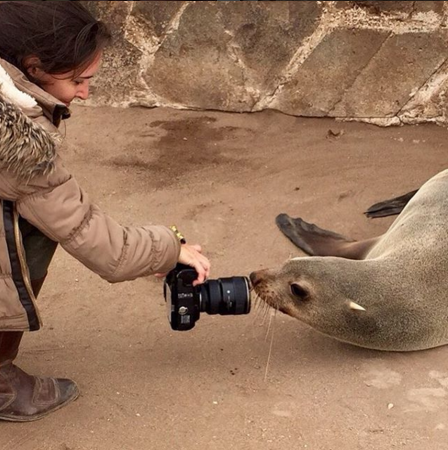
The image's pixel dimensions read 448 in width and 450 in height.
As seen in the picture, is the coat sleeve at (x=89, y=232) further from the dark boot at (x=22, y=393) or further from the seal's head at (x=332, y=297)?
the seal's head at (x=332, y=297)

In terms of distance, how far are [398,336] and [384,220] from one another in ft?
4.60

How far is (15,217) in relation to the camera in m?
3.15

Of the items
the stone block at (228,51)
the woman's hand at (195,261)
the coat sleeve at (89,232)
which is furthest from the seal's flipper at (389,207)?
the coat sleeve at (89,232)

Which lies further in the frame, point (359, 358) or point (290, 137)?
point (290, 137)

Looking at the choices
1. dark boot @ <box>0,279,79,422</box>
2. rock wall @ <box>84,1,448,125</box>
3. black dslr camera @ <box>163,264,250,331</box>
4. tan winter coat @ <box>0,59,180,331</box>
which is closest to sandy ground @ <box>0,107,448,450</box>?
dark boot @ <box>0,279,79,422</box>

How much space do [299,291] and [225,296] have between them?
805 millimetres

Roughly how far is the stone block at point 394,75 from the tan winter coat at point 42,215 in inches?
132

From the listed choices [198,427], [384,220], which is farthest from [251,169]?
[198,427]

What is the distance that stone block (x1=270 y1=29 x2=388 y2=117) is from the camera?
6.21 meters

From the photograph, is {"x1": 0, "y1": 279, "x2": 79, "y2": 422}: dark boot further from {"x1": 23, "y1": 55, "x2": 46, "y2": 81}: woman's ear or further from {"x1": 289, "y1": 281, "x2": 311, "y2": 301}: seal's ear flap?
{"x1": 289, "y1": 281, "x2": 311, "y2": 301}: seal's ear flap

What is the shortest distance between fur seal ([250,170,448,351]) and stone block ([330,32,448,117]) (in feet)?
6.46

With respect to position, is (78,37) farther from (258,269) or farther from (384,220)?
(384,220)

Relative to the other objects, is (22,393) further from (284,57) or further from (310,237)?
(284,57)

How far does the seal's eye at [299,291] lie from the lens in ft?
13.9
